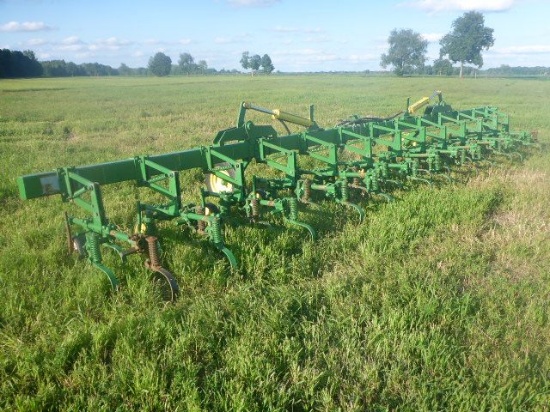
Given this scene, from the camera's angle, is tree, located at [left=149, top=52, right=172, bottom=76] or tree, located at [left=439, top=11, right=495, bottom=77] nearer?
tree, located at [left=439, top=11, right=495, bottom=77]

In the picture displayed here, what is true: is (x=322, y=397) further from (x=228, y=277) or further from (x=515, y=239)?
(x=515, y=239)

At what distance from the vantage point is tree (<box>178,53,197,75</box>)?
111 meters

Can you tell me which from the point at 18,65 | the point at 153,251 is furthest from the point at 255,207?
the point at 18,65

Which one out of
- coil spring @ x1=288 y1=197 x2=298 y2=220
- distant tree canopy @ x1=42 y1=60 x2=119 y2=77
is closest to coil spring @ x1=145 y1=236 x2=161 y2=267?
coil spring @ x1=288 y1=197 x2=298 y2=220

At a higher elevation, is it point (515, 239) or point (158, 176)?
point (158, 176)

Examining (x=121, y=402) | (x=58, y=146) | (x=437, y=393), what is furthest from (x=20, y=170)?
(x=437, y=393)

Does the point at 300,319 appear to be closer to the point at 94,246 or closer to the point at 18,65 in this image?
the point at 94,246

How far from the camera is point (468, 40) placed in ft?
253

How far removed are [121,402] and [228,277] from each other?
1643 mm

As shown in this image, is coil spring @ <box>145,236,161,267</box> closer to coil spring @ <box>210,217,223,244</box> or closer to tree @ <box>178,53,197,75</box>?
coil spring @ <box>210,217,223,244</box>

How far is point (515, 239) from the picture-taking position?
4.90 metres

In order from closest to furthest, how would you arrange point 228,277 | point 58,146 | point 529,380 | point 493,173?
1. point 529,380
2. point 228,277
3. point 493,173
4. point 58,146

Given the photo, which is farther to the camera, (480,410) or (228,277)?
(228,277)

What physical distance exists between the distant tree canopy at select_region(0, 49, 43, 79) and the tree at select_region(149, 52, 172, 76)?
23.7 metres
